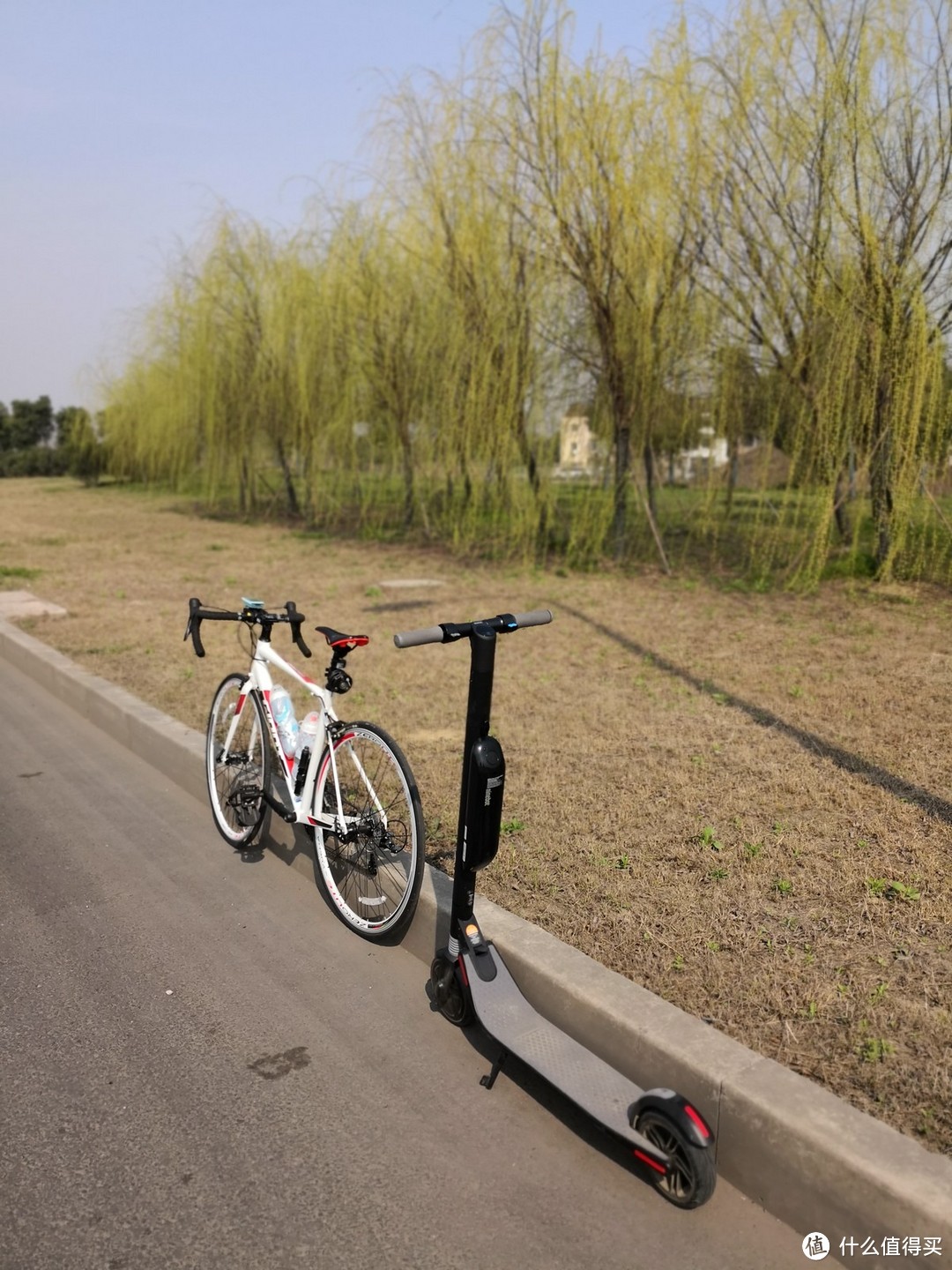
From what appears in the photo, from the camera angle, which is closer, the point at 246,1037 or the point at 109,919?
the point at 246,1037

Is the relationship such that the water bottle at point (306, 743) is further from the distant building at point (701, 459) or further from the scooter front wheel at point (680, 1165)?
the distant building at point (701, 459)

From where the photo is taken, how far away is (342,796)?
12.0 ft

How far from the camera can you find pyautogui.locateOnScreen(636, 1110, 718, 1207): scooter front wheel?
2242 millimetres

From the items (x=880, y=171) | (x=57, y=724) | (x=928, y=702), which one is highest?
(x=880, y=171)

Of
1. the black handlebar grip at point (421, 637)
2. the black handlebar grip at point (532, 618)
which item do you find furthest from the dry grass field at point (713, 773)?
the black handlebar grip at point (421, 637)

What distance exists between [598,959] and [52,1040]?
1.62 m

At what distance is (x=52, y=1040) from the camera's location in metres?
2.97

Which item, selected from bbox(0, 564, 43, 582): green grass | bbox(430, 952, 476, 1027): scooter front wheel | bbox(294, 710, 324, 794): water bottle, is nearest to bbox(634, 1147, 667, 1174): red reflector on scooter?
bbox(430, 952, 476, 1027): scooter front wheel

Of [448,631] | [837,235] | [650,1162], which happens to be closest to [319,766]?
[448,631]

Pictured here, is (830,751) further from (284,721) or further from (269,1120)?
(269,1120)

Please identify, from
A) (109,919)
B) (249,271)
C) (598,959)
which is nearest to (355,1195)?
(598,959)

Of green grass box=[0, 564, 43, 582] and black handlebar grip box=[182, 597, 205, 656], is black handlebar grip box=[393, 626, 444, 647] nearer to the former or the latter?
black handlebar grip box=[182, 597, 205, 656]

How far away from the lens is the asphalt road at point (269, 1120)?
7.27 feet

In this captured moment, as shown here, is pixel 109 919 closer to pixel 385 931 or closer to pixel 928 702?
pixel 385 931
